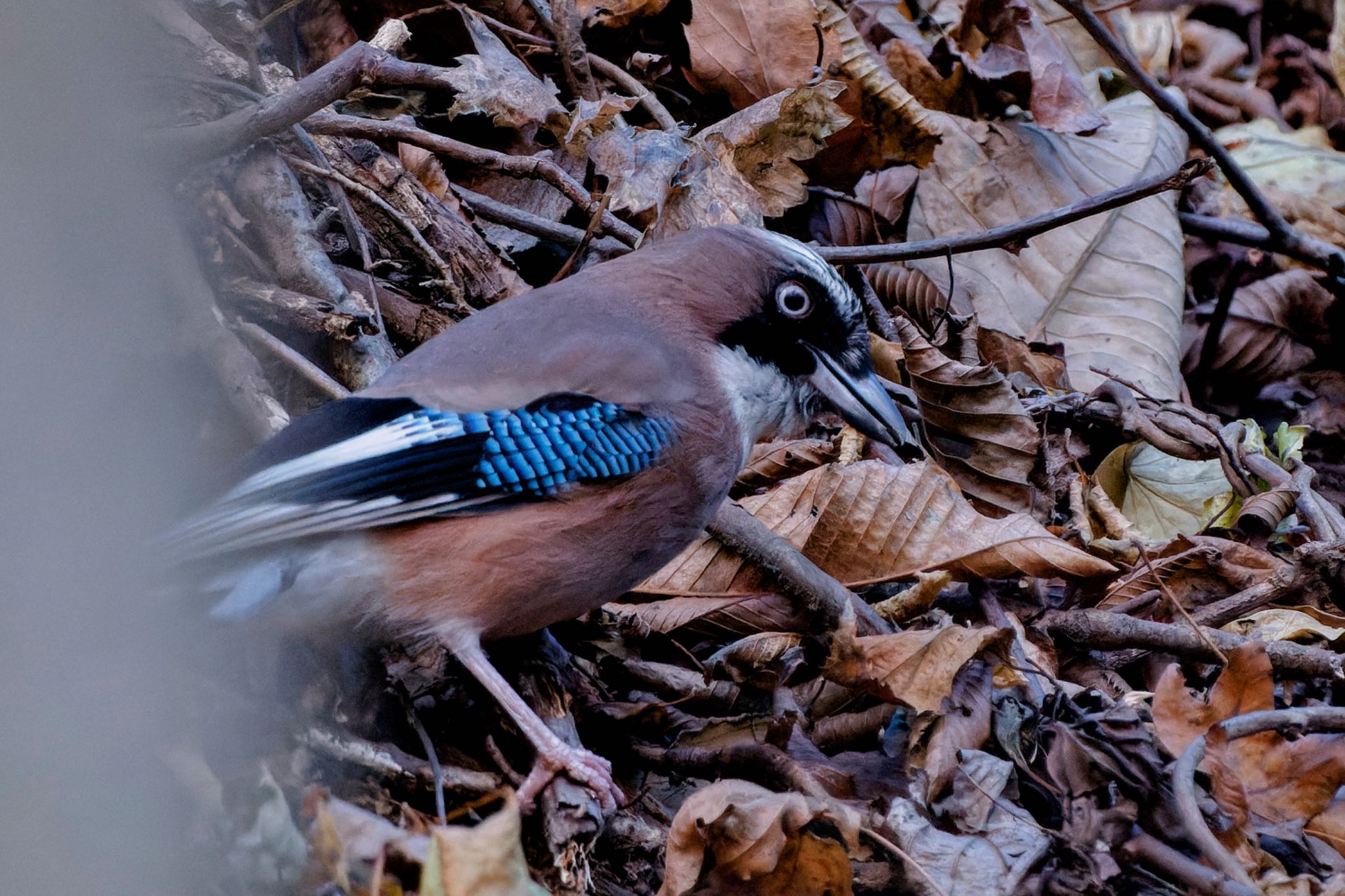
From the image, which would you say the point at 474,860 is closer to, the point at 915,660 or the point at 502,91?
the point at 915,660

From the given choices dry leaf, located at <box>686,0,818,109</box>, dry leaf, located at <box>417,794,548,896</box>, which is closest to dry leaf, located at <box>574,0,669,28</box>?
dry leaf, located at <box>686,0,818,109</box>

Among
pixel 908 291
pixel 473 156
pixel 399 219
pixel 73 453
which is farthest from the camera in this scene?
pixel 908 291

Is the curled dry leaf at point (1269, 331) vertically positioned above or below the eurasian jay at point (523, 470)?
below

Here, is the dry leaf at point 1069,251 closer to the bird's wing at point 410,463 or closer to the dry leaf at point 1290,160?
the dry leaf at point 1290,160

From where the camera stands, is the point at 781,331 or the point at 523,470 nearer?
the point at 523,470

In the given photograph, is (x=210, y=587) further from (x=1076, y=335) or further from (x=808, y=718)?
(x=1076, y=335)

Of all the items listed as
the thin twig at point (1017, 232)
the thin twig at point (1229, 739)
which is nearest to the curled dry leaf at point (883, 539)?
the thin twig at point (1229, 739)

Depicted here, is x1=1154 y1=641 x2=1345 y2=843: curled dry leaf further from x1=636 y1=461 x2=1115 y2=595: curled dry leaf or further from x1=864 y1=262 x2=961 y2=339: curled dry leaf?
x1=864 y1=262 x2=961 y2=339: curled dry leaf

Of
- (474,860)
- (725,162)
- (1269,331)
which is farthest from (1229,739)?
(1269,331)
